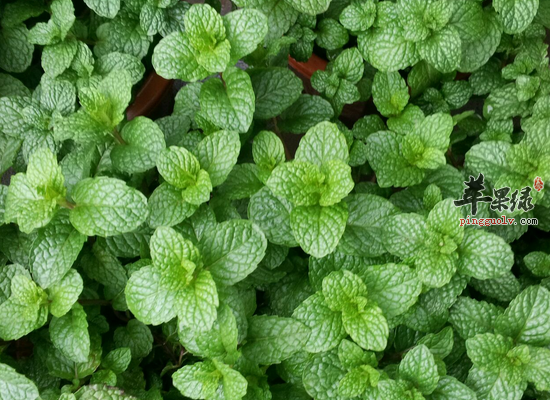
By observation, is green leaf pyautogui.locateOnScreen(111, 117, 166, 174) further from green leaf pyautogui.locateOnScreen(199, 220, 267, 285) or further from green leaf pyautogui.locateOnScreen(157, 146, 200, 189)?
green leaf pyautogui.locateOnScreen(199, 220, 267, 285)

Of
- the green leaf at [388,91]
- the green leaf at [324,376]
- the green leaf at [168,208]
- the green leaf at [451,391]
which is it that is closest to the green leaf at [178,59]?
the green leaf at [168,208]

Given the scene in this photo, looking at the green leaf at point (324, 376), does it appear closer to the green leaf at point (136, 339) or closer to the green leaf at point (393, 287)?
the green leaf at point (393, 287)

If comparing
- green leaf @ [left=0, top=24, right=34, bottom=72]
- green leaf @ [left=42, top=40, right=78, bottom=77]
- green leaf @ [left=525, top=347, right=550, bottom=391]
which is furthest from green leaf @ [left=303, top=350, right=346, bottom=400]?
green leaf @ [left=0, top=24, right=34, bottom=72]

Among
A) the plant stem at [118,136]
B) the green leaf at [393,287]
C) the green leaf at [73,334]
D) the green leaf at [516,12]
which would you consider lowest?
the green leaf at [73,334]

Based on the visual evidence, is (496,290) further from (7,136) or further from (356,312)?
(7,136)

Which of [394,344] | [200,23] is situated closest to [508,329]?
[394,344]

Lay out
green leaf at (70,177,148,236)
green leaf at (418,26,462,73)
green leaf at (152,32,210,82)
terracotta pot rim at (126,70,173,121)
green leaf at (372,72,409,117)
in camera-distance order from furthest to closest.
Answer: terracotta pot rim at (126,70,173,121), green leaf at (372,72,409,117), green leaf at (418,26,462,73), green leaf at (152,32,210,82), green leaf at (70,177,148,236)
